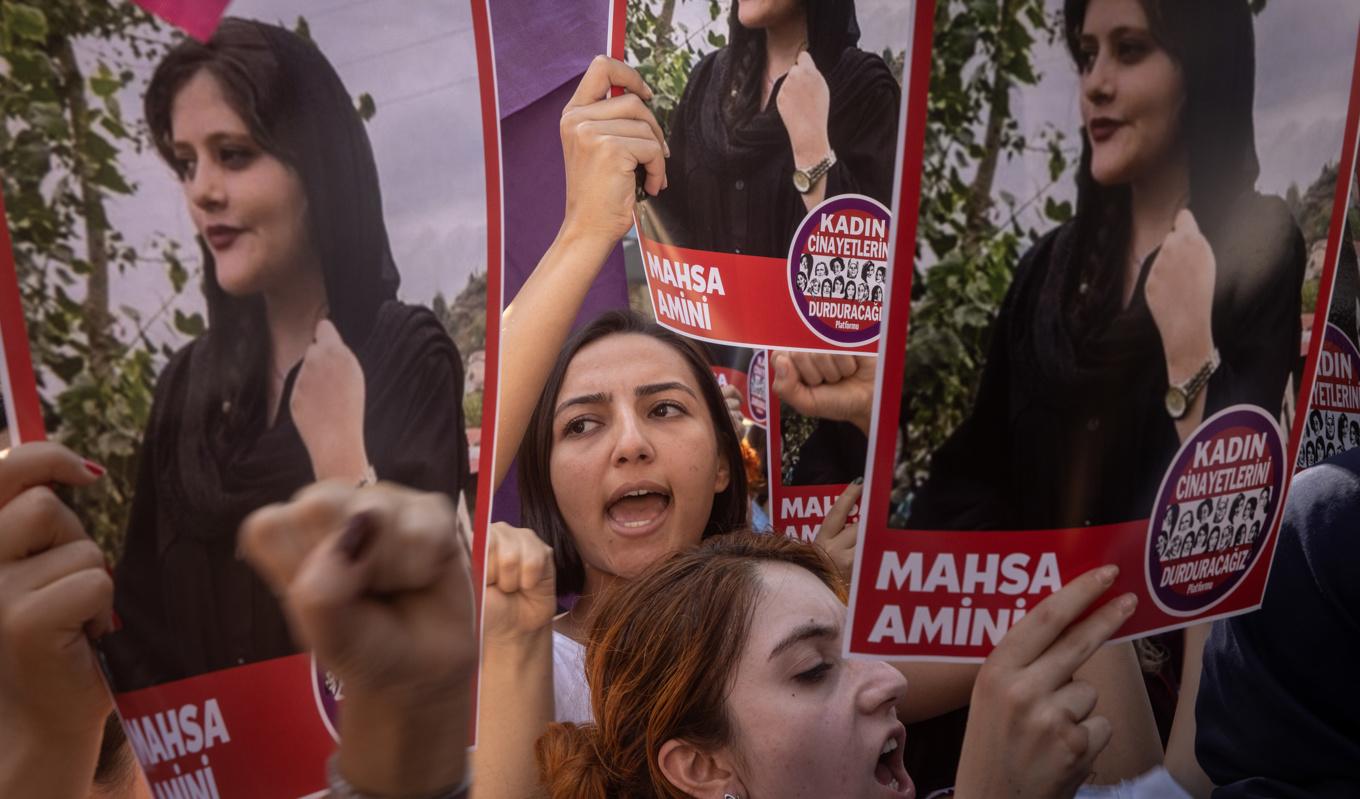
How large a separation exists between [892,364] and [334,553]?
512mm

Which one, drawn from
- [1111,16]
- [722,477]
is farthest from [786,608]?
[1111,16]

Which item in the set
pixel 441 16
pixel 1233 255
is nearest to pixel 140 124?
pixel 441 16

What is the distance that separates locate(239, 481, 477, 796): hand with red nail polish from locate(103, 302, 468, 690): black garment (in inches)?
4.9

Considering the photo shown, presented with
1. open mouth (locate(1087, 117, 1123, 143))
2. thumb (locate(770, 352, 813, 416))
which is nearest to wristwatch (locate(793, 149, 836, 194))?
thumb (locate(770, 352, 813, 416))

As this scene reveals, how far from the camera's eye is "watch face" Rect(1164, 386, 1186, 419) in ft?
4.04

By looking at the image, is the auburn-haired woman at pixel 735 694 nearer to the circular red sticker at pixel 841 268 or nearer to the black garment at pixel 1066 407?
the circular red sticker at pixel 841 268

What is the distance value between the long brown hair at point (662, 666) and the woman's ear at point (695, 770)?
0.4 inches

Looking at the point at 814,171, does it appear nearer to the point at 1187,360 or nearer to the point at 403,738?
the point at 1187,360

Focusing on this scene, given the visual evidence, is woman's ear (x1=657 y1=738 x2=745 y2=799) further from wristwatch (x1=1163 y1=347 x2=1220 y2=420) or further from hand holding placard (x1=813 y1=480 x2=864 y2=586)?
wristwatch (x1=1163 y1=347 x2=1220 y2=420)

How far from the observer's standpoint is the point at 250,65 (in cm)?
92

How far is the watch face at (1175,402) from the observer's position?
1232 millimetres

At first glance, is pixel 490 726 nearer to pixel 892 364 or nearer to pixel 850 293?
pixel 850 293

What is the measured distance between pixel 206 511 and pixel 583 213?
0.95 m

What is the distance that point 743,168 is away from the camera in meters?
1.78
